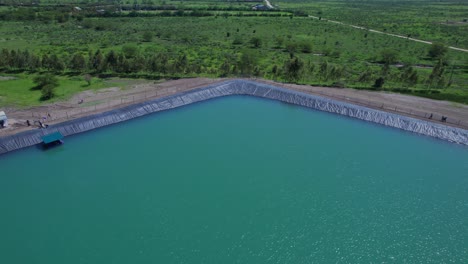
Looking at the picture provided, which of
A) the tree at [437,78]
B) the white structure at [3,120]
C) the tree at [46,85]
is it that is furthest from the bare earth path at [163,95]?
the tree at [437,78]

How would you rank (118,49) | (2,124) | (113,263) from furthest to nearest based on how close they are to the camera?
(118,49), (2,124), (113,263)

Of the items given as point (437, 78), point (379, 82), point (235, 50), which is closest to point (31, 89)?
point (235, 50)

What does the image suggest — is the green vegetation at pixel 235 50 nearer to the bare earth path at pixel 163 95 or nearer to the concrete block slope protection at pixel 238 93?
the bare earth path at pixel 163 95

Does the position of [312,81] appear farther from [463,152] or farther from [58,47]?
[58,47]

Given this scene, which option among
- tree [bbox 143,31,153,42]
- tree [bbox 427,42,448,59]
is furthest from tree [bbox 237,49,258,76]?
tree [bbox 427,42,448,59]

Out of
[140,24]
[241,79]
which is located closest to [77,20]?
[140,24]

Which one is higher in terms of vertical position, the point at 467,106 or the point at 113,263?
the point at 467,106

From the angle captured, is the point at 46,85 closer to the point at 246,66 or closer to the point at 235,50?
the point at 246,66
